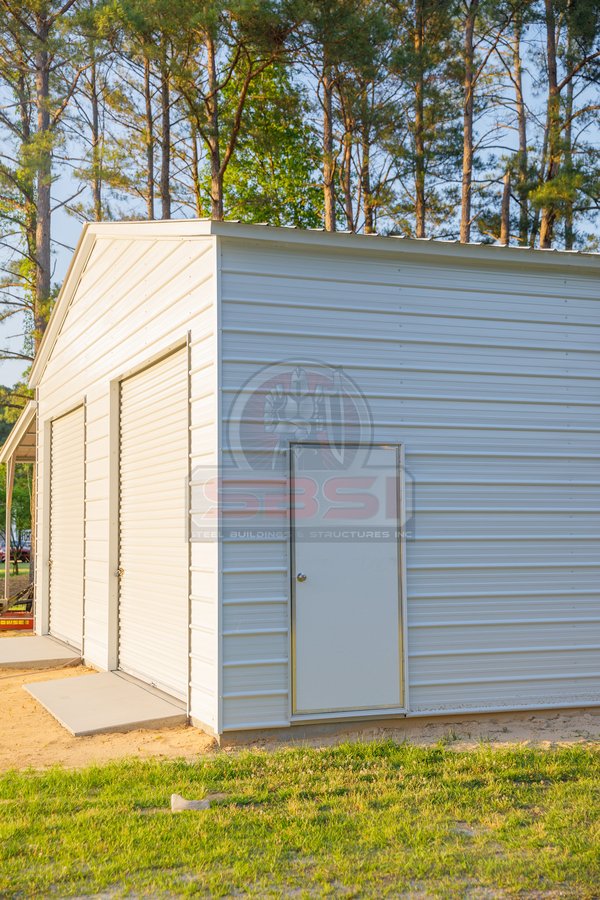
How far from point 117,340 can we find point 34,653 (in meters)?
4.44

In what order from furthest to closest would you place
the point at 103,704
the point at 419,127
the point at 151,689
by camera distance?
the point at 419,127 < the point at 151,689 < the point at 103,704

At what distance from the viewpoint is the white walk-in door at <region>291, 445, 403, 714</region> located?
278 inches

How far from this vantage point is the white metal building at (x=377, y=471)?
7.06 m

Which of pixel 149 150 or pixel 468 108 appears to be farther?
pixel 149 150

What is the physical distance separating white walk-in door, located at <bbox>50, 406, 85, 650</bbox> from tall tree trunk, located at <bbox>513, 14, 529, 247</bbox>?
1221cm

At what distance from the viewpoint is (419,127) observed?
848 inches

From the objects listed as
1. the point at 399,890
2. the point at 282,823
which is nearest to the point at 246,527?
the point at 282,823

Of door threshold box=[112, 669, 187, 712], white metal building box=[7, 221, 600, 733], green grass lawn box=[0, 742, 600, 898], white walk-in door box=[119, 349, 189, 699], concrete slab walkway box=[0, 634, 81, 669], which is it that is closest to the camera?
green grass lawn box=[0, 742, 600, 898]

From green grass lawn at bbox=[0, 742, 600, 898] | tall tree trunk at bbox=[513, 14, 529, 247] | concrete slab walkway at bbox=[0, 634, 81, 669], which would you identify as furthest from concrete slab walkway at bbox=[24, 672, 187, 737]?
tall tree trunk at bbox=[513, 14, 529, 247]

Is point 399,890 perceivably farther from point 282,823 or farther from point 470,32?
point 470,32

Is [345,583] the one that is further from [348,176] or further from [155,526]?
[348,176]

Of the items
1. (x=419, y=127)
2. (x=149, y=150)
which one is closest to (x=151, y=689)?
(x=419, y=127)

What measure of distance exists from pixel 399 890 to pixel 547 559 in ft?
13.7

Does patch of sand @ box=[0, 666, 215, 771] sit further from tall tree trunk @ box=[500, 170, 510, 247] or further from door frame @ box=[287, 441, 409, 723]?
tall tree trunk @ box=[500, 170, 510, 247]
